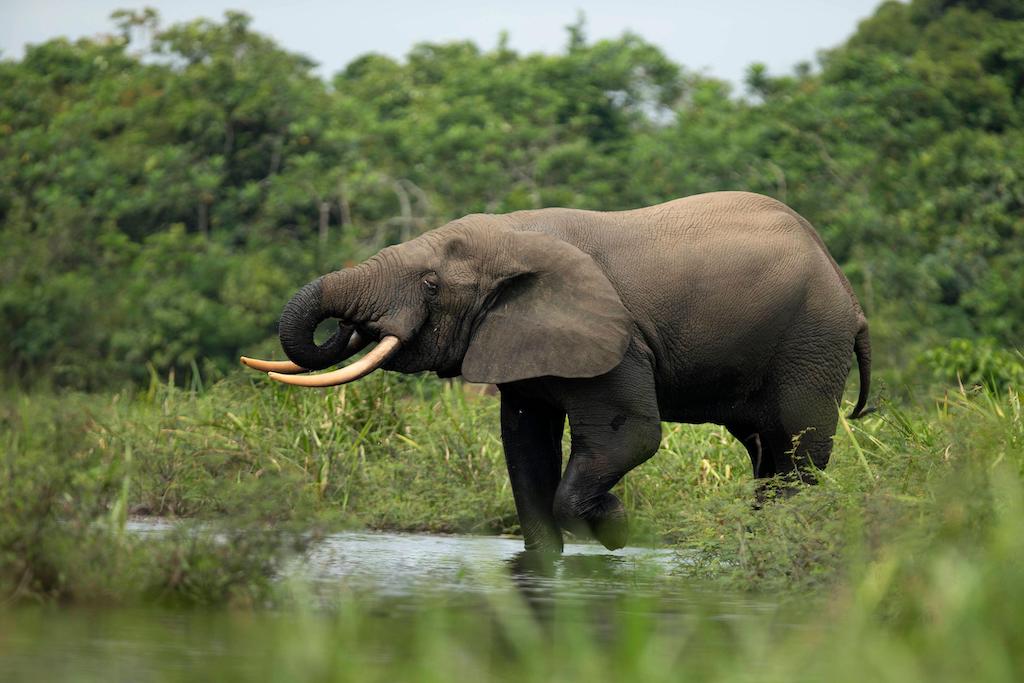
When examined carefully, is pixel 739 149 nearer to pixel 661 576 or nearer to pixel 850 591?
pixel 661 576

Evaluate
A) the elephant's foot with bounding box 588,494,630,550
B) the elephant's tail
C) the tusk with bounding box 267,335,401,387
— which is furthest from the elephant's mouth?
the elephant's tail

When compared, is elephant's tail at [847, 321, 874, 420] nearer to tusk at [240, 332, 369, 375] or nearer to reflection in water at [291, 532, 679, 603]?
reflection in water at [291, 532, 679, 603]

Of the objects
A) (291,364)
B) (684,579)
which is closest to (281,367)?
(291,364)

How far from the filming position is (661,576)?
752cm

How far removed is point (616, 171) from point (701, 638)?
2117 centimetres

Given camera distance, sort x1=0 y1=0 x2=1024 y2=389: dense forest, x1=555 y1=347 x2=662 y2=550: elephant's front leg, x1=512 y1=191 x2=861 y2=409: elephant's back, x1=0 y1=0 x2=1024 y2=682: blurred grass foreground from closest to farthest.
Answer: x1=0 y1=0 x2=1024 y2=682: blurred grass foreground, x1=555 y1=347 x2=662 y2=550: elephant's front leg, x1=512 y1=191 x2=861 y2=409: elephant's back, x1=0 y1=0 x2=1024 y2=389: dense forest

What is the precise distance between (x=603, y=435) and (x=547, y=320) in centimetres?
60

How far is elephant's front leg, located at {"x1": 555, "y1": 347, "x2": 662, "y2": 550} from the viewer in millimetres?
7812

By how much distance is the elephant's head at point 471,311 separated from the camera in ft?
25.5

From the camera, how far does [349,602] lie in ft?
19.0

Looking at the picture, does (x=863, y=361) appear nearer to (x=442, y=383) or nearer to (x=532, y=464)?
(x=532, y=464)

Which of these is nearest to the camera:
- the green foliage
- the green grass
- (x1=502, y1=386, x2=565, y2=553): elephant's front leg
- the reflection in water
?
the green grass

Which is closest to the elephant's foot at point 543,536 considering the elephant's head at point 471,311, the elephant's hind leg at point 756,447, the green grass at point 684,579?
the green grass at point 684,579

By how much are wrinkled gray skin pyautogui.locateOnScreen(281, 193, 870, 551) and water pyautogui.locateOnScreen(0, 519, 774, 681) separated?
19.5 inches
